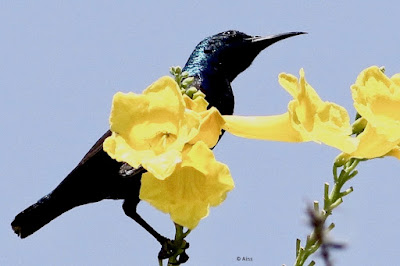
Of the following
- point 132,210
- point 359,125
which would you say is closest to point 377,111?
point 359,125

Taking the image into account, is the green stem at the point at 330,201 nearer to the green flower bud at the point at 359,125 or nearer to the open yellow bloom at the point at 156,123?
the green flower bud at the point at 359,125

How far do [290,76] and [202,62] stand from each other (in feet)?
13.2

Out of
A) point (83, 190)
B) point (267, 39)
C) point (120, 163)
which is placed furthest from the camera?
point (267, 39)

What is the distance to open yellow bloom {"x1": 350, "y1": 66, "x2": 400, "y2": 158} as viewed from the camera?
6.91 ft

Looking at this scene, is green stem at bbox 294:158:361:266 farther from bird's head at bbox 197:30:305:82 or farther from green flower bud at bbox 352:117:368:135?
bird's head at bbox 197:30:305:82

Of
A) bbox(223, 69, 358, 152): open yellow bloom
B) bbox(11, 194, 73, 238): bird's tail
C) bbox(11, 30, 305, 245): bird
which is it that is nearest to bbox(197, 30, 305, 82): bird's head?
bbox(11, 30, 305, 245): bird

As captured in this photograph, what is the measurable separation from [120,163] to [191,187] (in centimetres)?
235

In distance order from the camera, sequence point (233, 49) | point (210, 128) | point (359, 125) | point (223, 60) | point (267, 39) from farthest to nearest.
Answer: point (233, 49), point (223, 60), point (267, 39), point (359, 125), point (210, 128)

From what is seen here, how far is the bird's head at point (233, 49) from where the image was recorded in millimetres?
6375

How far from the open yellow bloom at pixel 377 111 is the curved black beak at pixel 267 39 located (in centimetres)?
328

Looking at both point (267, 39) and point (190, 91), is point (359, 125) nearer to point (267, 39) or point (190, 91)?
point (190, 91)

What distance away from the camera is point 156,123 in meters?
2.16

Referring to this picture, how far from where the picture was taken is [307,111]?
213cm

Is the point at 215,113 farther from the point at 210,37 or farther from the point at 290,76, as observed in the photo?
the point at 210,37
